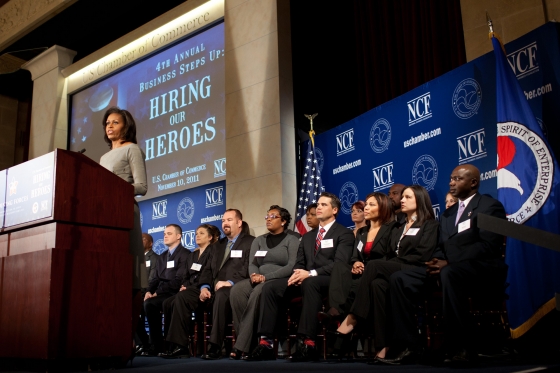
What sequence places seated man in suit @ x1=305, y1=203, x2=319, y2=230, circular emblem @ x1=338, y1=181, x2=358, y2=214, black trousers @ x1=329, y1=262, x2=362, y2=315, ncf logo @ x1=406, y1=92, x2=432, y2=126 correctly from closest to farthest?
black trousers @ x1=329, y1=262, x2=362, y2=315, ncf logo @ x1=406, y1=92, x2=432, y2=126, seated man in suit @ x1=305, y1=203, x2=319, y2=230, circular emblem @ x1=338, y1=181, x2=358, y2=214

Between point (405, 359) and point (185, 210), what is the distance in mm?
4734

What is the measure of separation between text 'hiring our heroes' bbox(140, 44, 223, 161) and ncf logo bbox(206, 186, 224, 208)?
66 centimetres

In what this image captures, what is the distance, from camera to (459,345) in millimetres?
2854

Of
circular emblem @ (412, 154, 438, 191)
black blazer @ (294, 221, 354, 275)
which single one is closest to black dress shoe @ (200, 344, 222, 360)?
black blazer @ (294, 221, 354, 275)

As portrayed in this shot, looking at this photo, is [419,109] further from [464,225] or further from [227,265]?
[227,265]

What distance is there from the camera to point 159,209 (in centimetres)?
779

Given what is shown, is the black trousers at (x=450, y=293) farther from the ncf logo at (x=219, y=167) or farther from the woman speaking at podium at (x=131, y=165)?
the ncf logo at (x=219, y=167)

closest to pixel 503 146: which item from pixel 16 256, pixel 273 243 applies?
pixel 273 243

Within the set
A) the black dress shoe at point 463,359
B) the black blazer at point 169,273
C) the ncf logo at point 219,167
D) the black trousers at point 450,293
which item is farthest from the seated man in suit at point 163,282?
the black dress shoe at point 463,359

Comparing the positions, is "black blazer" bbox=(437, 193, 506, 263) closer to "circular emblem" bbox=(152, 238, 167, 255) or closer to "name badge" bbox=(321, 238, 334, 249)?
"name badge" bbox=(321, 238, 334, 249)

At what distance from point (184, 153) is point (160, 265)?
193 cm

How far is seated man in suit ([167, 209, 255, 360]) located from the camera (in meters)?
4.70

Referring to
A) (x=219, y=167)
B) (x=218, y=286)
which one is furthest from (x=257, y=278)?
(x=219, y=167)

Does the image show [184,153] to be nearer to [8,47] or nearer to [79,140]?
[79,140]
